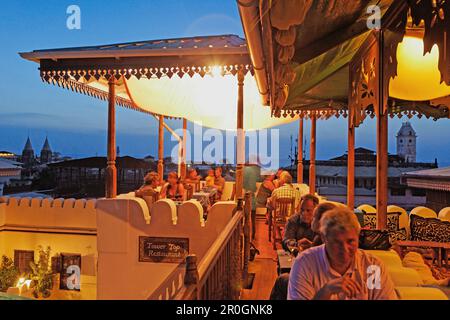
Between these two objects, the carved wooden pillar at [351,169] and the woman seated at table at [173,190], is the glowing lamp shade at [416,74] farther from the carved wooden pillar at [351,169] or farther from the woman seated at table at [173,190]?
the woman seated at table at [173,190]

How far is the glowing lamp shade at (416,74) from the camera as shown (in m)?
4.64

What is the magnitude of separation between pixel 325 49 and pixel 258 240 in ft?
15.0

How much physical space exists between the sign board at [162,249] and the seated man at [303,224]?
8.34ft

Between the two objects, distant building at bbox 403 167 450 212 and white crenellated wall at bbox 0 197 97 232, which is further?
distant building at bbox 403 167 450 212

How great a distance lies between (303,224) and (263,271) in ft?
6.61

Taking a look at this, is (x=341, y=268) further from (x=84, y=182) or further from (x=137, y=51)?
(x=84, y=182)

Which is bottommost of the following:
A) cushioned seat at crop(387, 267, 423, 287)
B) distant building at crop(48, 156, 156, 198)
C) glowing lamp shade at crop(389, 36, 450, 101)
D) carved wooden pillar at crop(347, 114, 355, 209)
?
distant building at crop(48, 156, 156, 198)

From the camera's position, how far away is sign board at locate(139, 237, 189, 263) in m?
6.05

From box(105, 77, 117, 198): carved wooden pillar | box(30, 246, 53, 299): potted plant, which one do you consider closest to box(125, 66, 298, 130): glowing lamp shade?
box(105, 77, 117, 198): carved wooden pillar

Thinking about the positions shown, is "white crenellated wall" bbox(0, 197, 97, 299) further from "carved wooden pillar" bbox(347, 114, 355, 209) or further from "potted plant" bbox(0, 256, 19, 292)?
"carved wooden pillar" bbox(347, 114, 355, 209)

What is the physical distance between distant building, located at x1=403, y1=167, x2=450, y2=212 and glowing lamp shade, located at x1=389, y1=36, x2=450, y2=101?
5.19 m

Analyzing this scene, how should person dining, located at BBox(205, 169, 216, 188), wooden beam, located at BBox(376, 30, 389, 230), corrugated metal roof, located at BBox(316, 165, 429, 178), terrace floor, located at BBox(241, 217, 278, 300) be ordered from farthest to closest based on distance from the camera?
corrugated metal roof, located at BBox(316, 165, 429, 178), person dining, located at BBox(205, 169, 216, 188), terrace floor, located at BBox(241, 217, 278, 300), wooden beam, located at BBox(376, 30, 389, 230)

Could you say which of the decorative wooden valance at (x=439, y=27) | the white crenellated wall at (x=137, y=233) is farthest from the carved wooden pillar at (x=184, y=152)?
the decorative wooden valance at (x=439, y=27)
